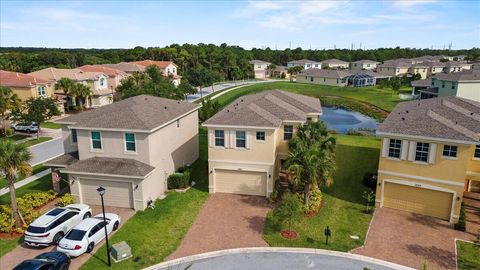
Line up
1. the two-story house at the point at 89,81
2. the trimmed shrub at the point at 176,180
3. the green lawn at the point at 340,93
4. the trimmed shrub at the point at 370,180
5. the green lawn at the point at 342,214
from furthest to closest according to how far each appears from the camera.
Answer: the green lawn at the point at 340,93, the two-story house at the point at 89,81, the trimmed shrub at the point at 176,180, the trimmed shrub at the point at 370,180, the green lawn at the point at 342,214

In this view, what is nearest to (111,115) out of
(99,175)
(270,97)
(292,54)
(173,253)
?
(99,175)

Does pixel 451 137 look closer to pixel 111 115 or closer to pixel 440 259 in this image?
pixel 440 259

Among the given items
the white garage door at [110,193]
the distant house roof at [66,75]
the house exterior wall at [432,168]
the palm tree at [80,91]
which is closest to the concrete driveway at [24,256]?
the white garage door at [110,193]

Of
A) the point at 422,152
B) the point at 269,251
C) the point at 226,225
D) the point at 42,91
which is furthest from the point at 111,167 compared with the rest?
the point at 42,91

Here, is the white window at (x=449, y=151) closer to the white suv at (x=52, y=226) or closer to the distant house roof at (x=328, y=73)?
the white suv at (x=52, y=226)

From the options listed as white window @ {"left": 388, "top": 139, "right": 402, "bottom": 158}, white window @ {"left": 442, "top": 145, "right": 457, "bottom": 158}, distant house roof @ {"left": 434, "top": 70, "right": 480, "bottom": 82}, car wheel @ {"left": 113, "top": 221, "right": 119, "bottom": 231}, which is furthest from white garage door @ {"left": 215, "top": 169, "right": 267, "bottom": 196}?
distant house roof @ {"left": 434, "top": 70, "right": 480, "bottom": 82}

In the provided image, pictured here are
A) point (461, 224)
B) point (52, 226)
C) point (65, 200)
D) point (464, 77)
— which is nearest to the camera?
point (52, 226)

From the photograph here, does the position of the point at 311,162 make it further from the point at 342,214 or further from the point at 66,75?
the point at 66,75
